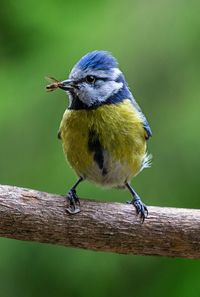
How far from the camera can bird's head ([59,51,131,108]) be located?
A: 12.5 feet

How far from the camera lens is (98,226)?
3.65 metres

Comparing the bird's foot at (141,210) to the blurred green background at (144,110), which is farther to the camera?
the blurred green background at (144,110)

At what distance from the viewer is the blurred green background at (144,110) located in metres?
4.46

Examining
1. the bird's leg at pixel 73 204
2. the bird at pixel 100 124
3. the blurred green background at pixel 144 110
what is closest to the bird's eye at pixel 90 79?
the bird at pixel 100 124

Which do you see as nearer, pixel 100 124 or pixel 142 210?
pixel 142 210

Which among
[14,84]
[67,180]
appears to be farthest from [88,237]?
[14,84]

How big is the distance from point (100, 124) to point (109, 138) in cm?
8

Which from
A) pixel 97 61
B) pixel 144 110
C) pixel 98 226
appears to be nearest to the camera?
pixel 98 226

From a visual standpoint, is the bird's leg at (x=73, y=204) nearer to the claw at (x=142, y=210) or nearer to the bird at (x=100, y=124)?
the bird at (x=100, y=124)

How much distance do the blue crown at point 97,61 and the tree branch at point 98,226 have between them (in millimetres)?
663

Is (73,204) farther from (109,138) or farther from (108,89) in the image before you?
(108,89)

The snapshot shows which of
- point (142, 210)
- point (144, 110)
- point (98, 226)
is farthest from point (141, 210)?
point (144, 110)

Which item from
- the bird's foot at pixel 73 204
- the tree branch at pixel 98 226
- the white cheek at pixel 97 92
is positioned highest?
the white cheek at pixel 97 92

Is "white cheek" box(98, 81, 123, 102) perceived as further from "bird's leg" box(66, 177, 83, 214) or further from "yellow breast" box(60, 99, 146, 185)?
"bird's leg" box(66, 177, 83, 214)
